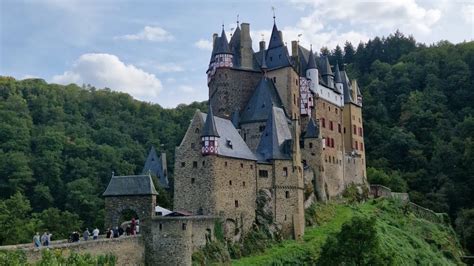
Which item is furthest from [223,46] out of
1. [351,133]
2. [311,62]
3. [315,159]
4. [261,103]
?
[351,133]

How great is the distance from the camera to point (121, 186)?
4022 centimetres

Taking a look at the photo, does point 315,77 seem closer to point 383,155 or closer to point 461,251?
point 461,251

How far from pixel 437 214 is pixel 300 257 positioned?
3146 centimetres

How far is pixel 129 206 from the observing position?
40000 millimetres

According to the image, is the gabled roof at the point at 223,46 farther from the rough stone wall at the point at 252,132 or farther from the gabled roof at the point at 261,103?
the rough stone wall at the point at 252,132

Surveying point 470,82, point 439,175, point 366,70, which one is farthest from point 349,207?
point 366,70

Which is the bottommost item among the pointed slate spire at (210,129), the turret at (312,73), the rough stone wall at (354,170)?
the rough stone wall at (354,170)

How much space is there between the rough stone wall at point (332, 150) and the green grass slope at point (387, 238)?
8.13ft

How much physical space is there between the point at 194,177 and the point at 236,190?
3.54 meters

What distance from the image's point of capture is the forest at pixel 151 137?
244 feet

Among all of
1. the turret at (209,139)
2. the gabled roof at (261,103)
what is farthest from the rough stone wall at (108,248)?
the gabled roof at (261,103)

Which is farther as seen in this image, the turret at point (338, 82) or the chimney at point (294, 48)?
the turret at point (338, 82)

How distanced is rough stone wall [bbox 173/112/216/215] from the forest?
9.45 metres

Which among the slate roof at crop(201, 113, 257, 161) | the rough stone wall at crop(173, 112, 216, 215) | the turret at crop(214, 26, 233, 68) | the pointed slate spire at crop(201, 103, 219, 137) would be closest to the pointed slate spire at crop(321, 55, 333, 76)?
the turret at crop(214, 26, 233, 68)
